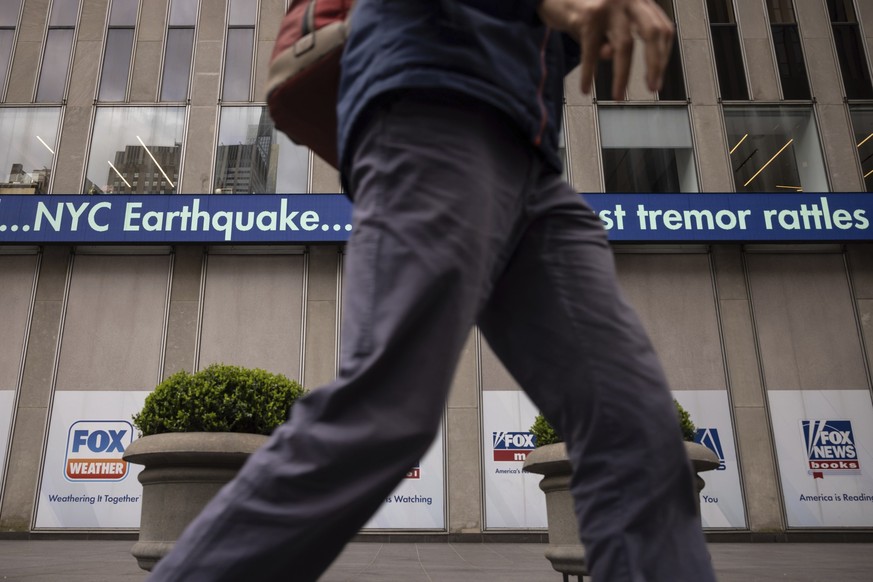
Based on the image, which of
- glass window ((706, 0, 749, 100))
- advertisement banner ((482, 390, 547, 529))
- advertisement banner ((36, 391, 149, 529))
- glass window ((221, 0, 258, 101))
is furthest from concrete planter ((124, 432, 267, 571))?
glass window ((706, 0, 749, 100))

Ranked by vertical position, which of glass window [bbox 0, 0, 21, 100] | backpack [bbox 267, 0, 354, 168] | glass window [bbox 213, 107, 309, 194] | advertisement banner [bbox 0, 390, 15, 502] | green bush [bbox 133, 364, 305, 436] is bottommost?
green bush [bbox 133, 364, 305, 436]

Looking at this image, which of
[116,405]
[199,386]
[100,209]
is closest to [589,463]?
[199,386]

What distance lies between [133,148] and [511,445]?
8.55 m

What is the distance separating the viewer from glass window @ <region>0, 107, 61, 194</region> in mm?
13047

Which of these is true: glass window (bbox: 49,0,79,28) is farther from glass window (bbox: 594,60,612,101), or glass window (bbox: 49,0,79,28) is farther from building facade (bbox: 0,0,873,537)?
glass window (bbox: 594,60,612,101)

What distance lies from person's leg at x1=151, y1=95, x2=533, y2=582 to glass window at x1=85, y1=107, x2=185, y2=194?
41.6ft

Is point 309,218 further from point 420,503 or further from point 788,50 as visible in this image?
point 788,50

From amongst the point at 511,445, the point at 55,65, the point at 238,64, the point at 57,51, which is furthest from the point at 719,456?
the point at 57,51

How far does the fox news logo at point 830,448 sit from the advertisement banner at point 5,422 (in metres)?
12.7

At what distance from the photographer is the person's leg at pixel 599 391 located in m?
1.36

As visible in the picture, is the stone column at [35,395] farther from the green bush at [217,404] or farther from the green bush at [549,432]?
the green bush at [549,432]

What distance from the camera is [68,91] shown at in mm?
13367

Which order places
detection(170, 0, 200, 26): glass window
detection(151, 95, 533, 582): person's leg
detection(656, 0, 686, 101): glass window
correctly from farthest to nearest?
detection(170, 0, 200, 26): glass window
detection(656, 0, 686, 101): glass window
detection(151, 95, 533, 582): person's leg

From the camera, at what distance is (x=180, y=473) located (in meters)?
3.80
